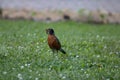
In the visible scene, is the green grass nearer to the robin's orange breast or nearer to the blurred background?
the robin's orange breast

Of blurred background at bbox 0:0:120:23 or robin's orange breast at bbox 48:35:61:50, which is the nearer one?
robin's orange breast at bbox 48:35:61:50

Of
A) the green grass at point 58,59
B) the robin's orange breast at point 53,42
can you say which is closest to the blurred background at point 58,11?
the green grass at point 58,59

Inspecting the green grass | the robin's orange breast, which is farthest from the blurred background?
the robin's orange breast

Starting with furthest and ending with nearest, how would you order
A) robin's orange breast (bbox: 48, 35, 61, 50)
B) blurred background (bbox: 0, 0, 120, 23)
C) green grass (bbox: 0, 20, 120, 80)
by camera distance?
blurred background (bbox: 0, 0, 120, 23)
robin's orange breast (bbox: 48, 35, 61, 50)
green grass (bbox: 0, 20, 120, 80)

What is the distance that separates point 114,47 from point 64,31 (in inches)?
142

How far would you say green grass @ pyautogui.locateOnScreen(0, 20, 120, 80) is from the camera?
26.1 feet

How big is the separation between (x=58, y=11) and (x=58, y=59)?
9320 mm

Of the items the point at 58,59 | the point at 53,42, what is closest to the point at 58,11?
the point at 53,42

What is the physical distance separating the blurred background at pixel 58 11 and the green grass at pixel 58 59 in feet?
14.3

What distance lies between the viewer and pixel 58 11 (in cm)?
1831

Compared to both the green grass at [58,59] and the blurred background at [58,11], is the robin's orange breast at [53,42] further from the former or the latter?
the blurred background at [58,11]

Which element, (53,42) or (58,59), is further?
(53,42)

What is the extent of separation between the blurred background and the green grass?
4351 mm

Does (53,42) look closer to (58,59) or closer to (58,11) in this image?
(58,59)
